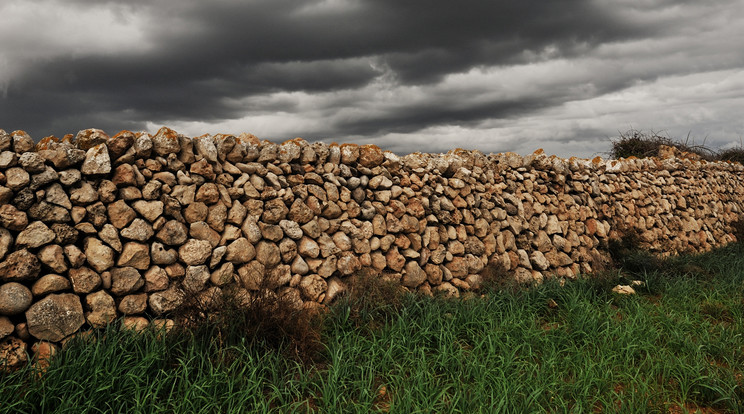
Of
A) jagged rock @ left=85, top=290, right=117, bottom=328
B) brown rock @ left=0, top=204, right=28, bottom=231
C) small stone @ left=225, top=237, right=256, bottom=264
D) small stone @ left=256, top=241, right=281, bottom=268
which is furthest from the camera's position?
small stone @ left=256, top=241, right=281, bottom=268

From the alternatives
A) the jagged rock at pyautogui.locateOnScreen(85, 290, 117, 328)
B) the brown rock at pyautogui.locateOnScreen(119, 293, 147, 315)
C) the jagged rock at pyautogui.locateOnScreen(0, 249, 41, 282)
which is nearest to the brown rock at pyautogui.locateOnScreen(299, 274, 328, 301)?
the brown rock at pyautogui.locateOnScreen(119, 293, 147, 315)

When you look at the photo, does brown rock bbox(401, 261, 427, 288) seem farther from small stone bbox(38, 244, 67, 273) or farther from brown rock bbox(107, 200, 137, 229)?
small stone bbox(38, 244, 67, 273)

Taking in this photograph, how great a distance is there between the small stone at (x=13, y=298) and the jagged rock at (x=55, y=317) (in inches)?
2.6

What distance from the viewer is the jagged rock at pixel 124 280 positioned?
3.83 metres

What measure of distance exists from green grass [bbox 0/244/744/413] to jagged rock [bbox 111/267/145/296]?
1.23 ft

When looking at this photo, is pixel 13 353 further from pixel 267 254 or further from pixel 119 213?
pixel 267 254

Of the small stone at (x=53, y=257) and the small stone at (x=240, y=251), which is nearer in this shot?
the small stone at (x=53, y=257)

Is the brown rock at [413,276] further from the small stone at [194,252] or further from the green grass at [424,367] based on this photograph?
the small stone at [194,252]

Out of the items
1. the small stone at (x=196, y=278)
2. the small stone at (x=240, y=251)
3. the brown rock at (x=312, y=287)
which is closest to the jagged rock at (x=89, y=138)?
the small stone at (x=196, y=278)

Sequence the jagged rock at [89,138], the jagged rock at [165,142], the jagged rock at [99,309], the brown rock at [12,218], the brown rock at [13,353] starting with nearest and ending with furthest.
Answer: the brown rock at [13,353]
the brown rock at [12,218]
the jagged rock at [99,309]
the jagged rock at [89,138]
the jagged rock at [165,142]

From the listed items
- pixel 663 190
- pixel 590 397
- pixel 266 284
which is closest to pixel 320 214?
pixel 266 284

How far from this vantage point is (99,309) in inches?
146

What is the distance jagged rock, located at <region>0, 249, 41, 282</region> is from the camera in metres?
3.41

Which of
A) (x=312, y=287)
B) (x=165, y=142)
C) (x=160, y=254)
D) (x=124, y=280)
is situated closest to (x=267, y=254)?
(x=312, y=287)
